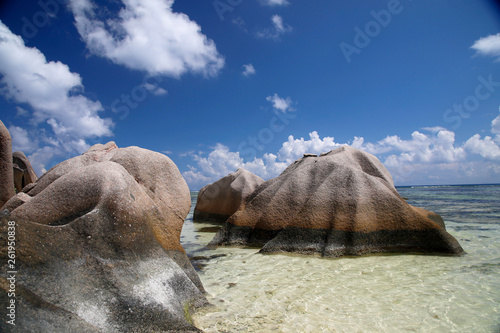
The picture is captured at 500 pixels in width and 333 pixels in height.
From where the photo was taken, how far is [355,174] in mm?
Result: 6730

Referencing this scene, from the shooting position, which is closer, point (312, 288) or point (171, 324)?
point (171, 324)

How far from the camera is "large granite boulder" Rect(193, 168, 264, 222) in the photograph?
11967 mm

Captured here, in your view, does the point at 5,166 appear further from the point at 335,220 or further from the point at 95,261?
the point at 335,220

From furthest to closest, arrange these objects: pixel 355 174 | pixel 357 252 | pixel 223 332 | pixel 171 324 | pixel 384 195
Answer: pixel 355 174, pixel 384 195, pixel 357 252, pixel 223 332, pixel 171 324

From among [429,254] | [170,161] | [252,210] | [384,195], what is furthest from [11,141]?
[429,254]

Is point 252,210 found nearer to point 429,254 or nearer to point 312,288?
point 312,288

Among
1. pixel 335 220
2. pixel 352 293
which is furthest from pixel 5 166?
pixel 335 220

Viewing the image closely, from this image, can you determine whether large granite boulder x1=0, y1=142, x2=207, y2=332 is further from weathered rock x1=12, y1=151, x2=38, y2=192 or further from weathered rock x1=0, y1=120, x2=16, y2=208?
weathered rock x1=12, y1=151, x2=38, y2=192

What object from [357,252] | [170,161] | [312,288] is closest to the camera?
[312,288]

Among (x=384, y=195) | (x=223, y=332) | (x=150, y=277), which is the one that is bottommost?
(x=223, y=332)

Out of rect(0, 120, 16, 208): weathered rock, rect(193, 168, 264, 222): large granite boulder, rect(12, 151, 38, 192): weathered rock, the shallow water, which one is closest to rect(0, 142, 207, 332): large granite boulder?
the shallow water

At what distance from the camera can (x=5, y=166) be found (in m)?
4.54

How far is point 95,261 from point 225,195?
9.76m

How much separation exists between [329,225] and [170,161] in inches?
140
